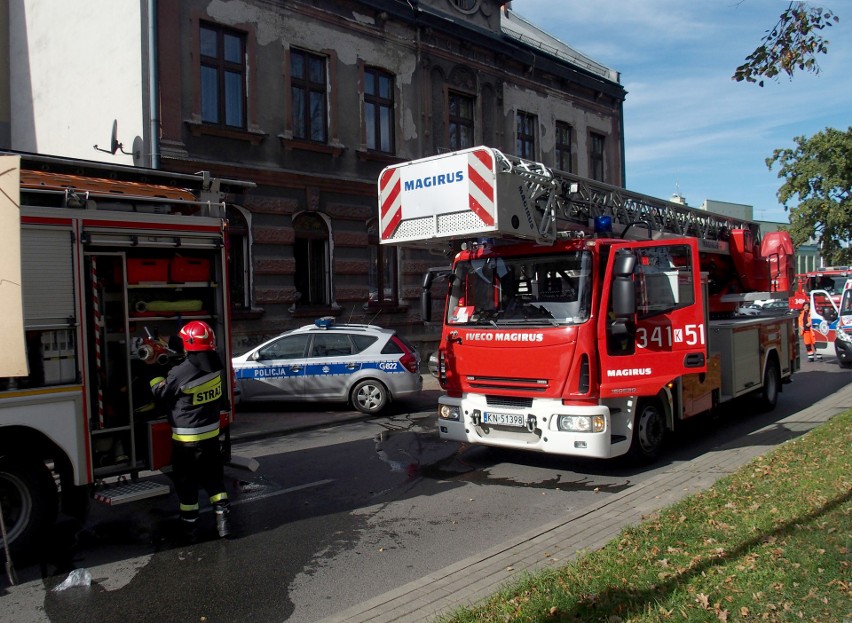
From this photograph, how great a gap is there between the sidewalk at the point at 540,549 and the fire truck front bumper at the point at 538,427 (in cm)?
65

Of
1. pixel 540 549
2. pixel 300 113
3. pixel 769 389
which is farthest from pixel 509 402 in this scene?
pixel 300 113

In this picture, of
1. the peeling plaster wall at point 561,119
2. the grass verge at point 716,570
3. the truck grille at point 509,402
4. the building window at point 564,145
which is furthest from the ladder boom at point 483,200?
the building window at point 564,145

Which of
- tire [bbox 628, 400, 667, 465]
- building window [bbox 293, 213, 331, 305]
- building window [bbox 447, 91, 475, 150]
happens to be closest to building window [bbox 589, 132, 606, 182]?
building window [bbox 447, 91, 475, 150]

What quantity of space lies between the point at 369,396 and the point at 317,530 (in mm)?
6420

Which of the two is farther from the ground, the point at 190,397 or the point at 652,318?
the point at 652,318

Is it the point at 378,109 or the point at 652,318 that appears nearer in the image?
the point at 652,318

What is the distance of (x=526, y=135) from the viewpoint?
2395 centimetres

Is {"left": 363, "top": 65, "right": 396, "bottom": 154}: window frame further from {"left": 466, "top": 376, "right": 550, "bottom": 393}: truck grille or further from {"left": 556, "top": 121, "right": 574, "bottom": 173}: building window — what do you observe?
{"left": 466, "top": 376, "right": 550, "bottom": 393}: truck grille

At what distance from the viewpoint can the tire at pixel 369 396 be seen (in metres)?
12.8

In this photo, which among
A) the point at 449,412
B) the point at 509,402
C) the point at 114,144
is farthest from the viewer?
the point at 114,144

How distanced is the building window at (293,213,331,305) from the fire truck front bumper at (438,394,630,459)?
9698mm

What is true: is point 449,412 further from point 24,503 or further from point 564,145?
point 564,145

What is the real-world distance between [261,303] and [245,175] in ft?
9.38

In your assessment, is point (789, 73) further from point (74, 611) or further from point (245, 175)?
point (245, 175)
